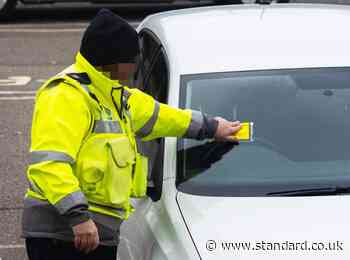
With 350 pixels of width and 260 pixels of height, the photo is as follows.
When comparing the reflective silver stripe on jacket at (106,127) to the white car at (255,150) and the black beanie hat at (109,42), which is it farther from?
the white car at (255,150)

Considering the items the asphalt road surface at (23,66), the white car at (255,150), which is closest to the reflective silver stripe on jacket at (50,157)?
the white car at (255,150)

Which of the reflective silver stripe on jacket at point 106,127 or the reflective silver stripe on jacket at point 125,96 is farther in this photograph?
the reflective silver stripe on jacket at point 125,96

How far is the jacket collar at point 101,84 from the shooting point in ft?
11.7

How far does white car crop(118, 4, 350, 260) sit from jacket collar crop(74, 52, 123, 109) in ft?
Answer: 1.59

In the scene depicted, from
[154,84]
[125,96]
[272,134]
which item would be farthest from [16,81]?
[125,96]

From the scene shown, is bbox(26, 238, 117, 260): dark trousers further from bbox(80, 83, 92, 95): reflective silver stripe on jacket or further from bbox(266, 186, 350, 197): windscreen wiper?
bbox(266, 186, 350, 197): windscreen wiper

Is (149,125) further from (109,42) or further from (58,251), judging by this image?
(58,251)

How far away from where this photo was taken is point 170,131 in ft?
12.9

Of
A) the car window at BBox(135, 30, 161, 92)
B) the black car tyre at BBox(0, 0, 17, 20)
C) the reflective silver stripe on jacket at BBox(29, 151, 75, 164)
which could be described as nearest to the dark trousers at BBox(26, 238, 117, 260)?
the reflective silver stripe on jacket at BBox(29, 151, 75, 164)

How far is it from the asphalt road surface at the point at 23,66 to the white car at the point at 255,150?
2.16m

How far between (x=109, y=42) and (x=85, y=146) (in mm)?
394

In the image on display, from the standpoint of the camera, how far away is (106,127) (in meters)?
3.58

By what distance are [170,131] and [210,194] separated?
0.33m

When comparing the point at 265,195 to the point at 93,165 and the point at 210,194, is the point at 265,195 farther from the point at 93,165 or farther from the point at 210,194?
the point at 93,165
